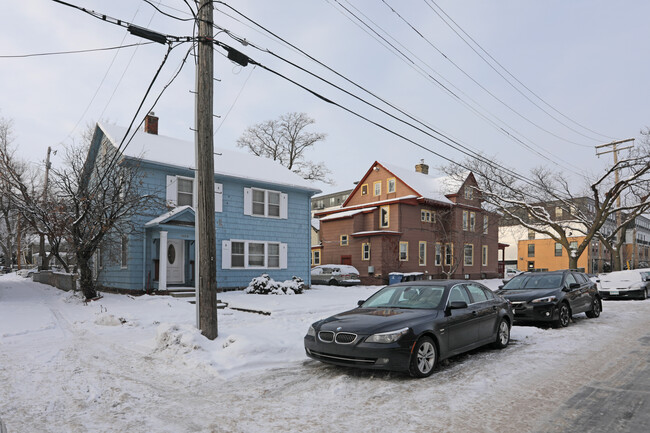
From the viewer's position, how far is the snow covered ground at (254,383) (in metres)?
4.57

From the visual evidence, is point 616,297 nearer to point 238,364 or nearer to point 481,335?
point 481,335

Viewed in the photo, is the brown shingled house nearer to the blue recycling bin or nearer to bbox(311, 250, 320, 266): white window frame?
bbox(311, 250, 320, 266): white window frame

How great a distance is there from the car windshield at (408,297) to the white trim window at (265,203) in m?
13.7

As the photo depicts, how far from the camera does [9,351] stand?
784cm

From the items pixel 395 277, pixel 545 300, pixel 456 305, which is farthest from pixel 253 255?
pixel 456 305

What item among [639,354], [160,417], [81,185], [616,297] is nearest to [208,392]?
[160,417]

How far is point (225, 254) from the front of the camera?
1994 cm

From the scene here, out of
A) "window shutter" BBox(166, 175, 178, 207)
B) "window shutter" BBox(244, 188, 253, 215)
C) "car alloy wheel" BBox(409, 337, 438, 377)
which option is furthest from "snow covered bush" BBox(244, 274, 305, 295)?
"car alloy wheel" BBox(409, 337, 438, 377)

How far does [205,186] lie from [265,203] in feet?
43.9

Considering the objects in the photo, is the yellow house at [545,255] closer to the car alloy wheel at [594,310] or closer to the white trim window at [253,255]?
the white trim window at [253,255]

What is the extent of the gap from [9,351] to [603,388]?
930 centimetres

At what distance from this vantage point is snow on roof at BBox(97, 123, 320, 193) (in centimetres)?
1842

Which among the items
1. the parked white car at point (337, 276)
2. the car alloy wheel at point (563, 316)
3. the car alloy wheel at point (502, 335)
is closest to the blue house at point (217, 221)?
the parked white car at point (337, 276)

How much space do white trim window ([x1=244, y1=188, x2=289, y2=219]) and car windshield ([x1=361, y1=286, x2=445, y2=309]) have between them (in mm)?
13736
